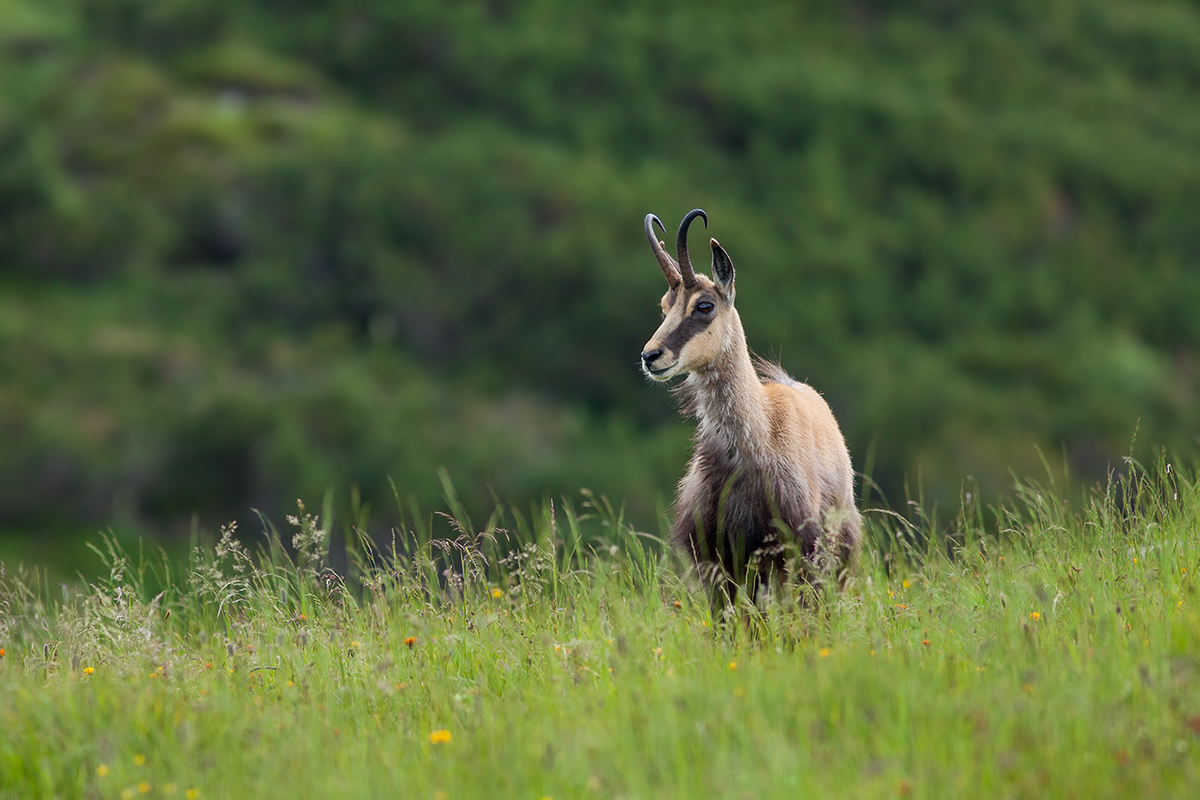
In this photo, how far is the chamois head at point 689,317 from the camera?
8.06m

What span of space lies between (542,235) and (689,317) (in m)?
61.2

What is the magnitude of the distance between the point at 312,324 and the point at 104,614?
60.4 meters

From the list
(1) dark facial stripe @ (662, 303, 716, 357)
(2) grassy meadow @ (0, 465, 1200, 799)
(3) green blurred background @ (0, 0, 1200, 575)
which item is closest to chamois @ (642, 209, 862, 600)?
(1) dark facial stripe @ (662, 303, 716, 357)

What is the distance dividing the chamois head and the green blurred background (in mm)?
40145

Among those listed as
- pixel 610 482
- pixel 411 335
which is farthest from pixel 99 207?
pixel 610 482

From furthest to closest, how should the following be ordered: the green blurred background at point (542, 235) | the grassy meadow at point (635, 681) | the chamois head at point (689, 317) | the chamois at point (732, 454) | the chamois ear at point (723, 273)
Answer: the green blurred background at point (542, 235) → the chamois ear at point (723, 273) → the chamois head at point (689, 317) → the chamois at point (732, 454) → the grassy meadow at point (635, 681)

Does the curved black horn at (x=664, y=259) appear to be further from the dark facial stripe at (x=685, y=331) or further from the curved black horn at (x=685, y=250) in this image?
the dark facial stripe at (x=685, y=331)

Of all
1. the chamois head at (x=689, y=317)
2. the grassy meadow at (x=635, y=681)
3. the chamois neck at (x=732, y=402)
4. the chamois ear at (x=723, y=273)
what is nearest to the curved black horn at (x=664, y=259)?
the chamois head at (x=689, y=317)

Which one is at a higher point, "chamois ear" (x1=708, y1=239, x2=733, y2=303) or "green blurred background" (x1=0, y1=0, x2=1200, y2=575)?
"chamois ear" (x1=708, y1=239, x2=733, y2=303)

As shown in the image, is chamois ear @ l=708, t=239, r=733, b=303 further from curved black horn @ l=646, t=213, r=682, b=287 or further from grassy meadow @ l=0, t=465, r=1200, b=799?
grassy meadow @ l=0, t=465, r=1200, b=799

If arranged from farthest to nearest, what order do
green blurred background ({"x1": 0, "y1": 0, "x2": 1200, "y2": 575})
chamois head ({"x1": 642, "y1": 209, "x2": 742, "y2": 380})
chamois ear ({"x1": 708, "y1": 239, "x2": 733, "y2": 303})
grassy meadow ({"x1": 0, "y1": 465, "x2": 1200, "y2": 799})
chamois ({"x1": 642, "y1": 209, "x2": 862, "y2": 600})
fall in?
green blurred background ({"x1": 0, "y1": 0, "x2": 1200, "y2": 575}) < chamois ear ({"x1": 708, "y1": 239, "x2": 733, "y2": 303}) < chamois head ({"x1": 642, "y1": 209, "x2": 742, "y2": 380}) < chamois ({"x1": 642, "y1": 209, "x2": 862, "y2": 600}) < grassy meadow ({"x1": 0, "y1": 465, "x2": 1200, "y2": 799})

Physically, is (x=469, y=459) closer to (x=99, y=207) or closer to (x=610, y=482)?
(x=610, y=482)

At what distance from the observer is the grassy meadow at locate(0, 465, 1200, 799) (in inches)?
180

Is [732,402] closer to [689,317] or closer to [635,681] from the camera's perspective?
[689,317]
